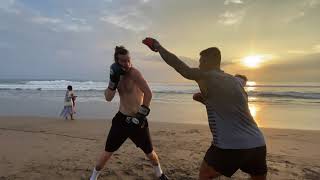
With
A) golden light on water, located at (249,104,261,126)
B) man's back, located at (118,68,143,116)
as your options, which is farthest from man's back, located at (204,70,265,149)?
golden light on water, located at (249,104,261,126)

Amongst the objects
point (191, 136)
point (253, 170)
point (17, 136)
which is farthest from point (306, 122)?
point (253, 170)

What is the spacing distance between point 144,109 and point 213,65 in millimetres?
1653

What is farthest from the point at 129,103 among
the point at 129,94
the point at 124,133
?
the point at 124,133

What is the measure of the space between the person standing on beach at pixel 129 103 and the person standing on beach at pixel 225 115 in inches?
56.7

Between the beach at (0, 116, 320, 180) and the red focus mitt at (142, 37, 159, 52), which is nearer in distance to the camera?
the red focus mitt at (142, 37, 159, 52)

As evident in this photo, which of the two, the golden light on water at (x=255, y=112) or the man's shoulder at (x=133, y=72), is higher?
the man's shoulder at (x=133, y=72)

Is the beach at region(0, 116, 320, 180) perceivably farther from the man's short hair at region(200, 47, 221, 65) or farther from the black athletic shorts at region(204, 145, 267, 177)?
the man's short hair at region(200, 47, 221, 65)

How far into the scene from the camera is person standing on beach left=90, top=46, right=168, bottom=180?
5.01 meters

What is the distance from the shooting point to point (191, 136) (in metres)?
9.84

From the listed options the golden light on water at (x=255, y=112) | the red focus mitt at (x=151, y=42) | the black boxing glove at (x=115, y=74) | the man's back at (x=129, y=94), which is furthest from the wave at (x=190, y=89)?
the red focus mitt at (x=151, y=42)

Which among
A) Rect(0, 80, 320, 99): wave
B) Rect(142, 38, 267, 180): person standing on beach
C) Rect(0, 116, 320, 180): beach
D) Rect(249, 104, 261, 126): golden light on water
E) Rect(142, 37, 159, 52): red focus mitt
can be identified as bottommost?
Rect(0, 116, 320, 180): beach

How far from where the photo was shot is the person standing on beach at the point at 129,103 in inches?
197

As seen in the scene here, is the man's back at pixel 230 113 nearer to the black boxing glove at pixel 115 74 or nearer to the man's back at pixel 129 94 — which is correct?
the black boxing glove at pixel 115 74

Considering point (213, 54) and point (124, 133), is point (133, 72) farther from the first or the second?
point (213, 54)
